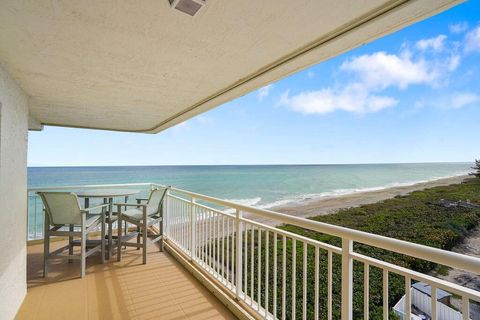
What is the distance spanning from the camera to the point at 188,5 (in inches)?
46.9

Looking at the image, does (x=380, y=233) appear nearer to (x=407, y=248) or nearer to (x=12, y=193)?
(x=407, y=248)

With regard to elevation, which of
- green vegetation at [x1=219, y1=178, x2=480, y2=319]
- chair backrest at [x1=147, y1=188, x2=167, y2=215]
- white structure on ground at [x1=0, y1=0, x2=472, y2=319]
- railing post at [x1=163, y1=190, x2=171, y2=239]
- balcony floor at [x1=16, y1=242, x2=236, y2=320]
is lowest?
green vegetation at [x1=219, y1=178, x2=480, y2=319]

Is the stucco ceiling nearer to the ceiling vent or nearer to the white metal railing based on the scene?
the ceiling vent

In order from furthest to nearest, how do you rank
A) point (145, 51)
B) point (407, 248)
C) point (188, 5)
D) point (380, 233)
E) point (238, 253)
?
point (380, 233) < point (238, 253) < point (145, 51) < point (188, 5) < point (407, 248)

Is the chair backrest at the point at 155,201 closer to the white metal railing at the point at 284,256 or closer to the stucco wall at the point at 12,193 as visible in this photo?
the white metal railing at the point at 284,256

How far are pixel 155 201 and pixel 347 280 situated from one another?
10.1 ft

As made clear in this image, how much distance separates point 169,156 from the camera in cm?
3869

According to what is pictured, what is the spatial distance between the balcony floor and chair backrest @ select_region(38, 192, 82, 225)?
678 millimetres

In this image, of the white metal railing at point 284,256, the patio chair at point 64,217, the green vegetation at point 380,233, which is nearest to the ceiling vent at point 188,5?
the white metal railing at point 284,256

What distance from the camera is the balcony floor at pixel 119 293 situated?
7.31ft

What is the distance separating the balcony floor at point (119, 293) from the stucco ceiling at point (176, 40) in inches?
85.4

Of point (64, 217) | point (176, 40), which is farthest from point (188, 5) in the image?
point (64, 217)

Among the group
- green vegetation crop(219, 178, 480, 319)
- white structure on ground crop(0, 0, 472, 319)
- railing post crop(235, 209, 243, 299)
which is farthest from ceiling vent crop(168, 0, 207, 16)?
green vegetation crop(219, 178, 480, 319)

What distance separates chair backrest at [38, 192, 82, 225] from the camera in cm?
301
